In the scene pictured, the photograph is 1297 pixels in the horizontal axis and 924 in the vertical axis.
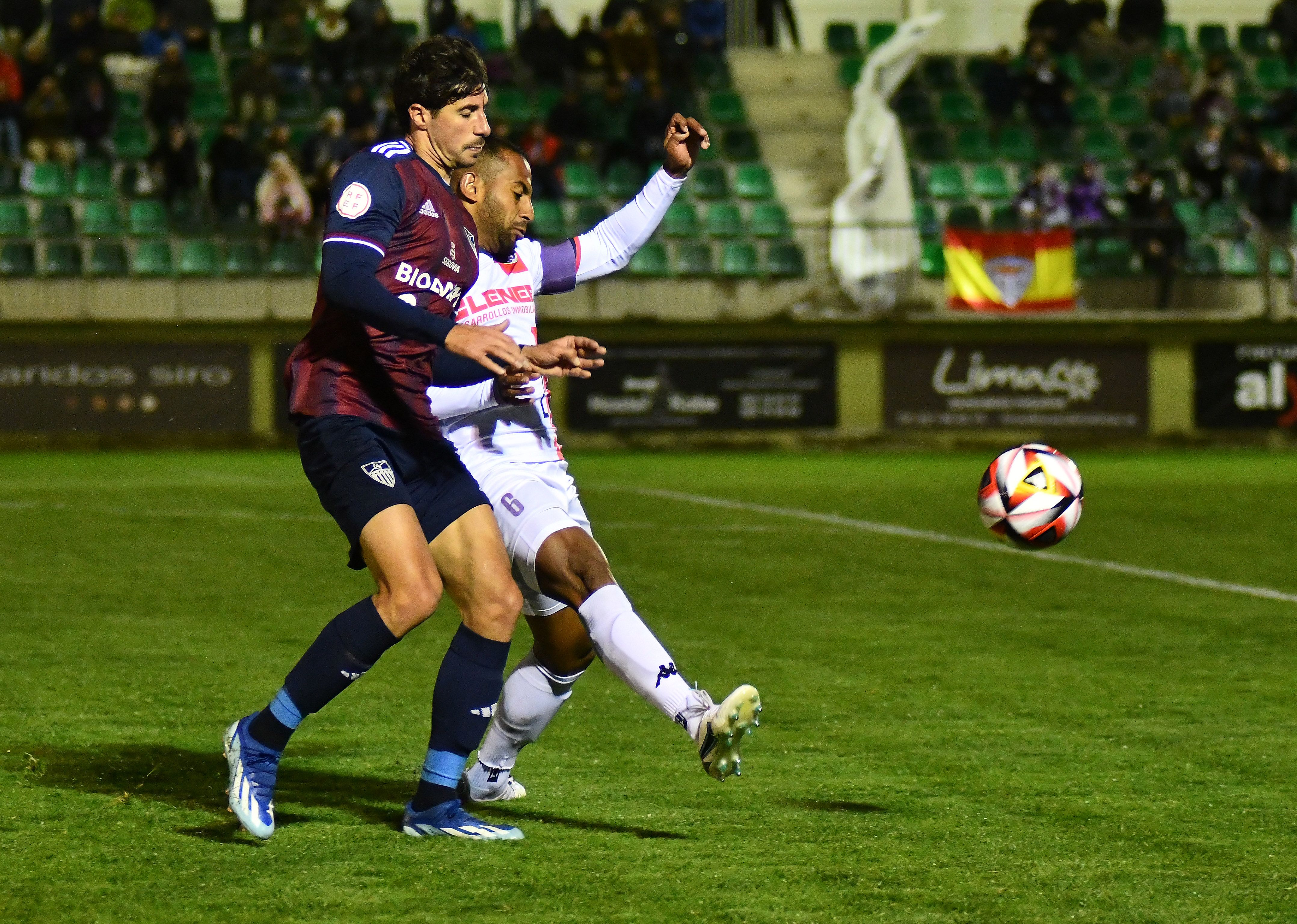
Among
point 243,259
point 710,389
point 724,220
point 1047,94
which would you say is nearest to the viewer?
point 243,259

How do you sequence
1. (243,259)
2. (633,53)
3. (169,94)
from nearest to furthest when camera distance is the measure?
(243,259), (169,94), (633,53)

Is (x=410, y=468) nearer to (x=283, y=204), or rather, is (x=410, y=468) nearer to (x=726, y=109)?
(x=283, y=204)

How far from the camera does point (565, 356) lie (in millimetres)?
4484

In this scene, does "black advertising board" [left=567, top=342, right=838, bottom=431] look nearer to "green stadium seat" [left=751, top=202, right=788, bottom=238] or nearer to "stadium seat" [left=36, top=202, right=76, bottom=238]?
"green stadium seat" [left=751, top=202, right=788, bottom=238]

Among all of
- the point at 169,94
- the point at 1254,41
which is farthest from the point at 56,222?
the point at 1254,41

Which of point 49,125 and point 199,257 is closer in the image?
point 199,257

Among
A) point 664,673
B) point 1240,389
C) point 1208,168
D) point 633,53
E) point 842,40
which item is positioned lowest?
point 1240,389

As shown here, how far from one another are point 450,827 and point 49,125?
59.7 ft

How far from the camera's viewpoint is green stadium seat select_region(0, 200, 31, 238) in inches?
794

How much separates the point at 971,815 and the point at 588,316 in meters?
15.5

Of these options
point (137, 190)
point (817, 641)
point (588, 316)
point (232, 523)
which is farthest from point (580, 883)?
point (137, 190)

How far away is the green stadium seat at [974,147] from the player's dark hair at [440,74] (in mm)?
19767

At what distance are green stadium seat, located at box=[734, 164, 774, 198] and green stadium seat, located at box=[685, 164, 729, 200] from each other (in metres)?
0.27

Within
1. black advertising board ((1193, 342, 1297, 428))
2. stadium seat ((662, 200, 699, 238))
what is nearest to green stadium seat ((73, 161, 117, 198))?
stadium seat ((662, 200, 699, 238))
